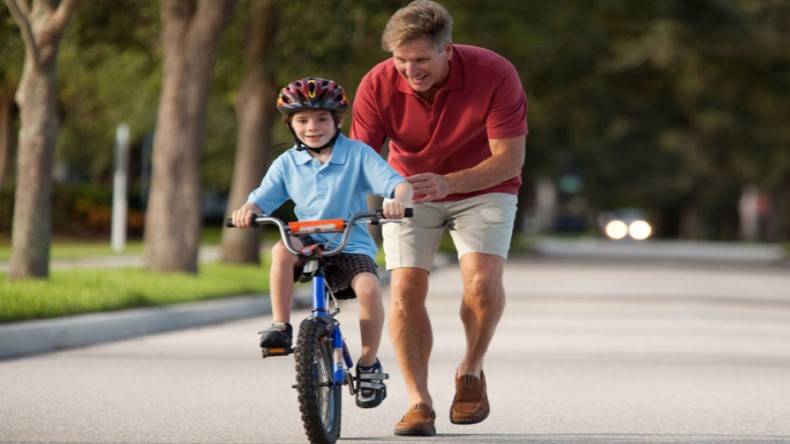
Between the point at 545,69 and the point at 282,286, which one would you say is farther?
the point at 545,69

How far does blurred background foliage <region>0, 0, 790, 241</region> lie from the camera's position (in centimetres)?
2362

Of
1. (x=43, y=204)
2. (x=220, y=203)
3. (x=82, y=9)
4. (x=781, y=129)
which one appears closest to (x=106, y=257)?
(x=82, y=9)

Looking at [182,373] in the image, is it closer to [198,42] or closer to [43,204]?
[43,204]

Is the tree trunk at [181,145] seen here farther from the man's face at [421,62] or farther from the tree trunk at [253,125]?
the man's face at [421,62]

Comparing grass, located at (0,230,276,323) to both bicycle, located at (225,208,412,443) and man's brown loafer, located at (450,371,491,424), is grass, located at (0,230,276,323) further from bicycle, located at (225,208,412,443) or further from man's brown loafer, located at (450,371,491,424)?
bicycle, located at (225,208,412,443)

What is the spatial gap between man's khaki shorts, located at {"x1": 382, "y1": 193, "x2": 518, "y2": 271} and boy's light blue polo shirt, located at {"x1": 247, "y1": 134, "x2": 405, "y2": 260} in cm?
55

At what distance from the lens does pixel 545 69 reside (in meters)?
39.8

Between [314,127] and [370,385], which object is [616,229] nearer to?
[370,385]

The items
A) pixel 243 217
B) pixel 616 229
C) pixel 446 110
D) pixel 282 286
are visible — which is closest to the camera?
pixel 243 217

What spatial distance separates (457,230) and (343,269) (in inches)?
31.3

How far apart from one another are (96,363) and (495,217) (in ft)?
15.0

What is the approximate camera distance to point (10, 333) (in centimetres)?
1191

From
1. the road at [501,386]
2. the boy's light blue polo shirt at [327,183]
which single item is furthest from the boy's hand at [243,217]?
the road at [501,386]

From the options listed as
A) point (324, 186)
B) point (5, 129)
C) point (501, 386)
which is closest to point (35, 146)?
point (501, 386)
